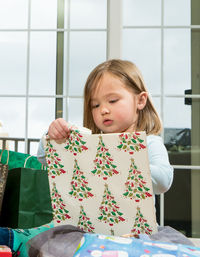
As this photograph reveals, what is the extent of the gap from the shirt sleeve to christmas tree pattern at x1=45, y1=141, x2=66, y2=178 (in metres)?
0.29

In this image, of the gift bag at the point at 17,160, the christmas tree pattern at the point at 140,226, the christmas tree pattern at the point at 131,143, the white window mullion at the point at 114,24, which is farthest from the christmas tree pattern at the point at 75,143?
the white window mullion at the point at 114,24

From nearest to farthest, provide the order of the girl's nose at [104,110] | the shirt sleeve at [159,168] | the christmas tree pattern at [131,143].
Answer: the christmas tree pattern at [131,143] < the shirt sleeve at [159,168] < the girl's nose at [104,110]

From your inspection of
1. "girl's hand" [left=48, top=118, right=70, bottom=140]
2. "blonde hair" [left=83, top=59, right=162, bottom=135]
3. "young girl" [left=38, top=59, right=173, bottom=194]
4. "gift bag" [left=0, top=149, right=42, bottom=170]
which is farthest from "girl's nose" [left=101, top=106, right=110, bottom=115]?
"gift bag" [left=0, top=149, right=42, bottom=170]

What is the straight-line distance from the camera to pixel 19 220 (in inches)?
58.9

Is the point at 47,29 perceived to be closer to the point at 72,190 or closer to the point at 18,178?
the point at 18,178

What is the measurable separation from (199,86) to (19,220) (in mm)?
1635

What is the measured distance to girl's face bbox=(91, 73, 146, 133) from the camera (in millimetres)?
1298

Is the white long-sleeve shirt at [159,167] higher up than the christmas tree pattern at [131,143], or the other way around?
the christmas tree pattern at [131,143]

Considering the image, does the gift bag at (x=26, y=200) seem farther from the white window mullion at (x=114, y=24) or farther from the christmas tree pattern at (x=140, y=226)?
the white window mullion at (x=114, y=24)

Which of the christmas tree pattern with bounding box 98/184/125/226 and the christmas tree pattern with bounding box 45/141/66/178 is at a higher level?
the christmas tree pattern with bounding box 45/141/66/178

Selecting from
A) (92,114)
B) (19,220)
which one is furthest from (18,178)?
(92,114)

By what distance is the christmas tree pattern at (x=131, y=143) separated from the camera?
989 millimetres

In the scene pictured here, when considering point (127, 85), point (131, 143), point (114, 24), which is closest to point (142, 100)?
point (127, 85)

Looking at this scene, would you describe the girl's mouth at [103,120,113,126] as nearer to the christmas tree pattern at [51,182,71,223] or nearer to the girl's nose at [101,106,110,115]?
the girl's nose at [101,106,110,115]
